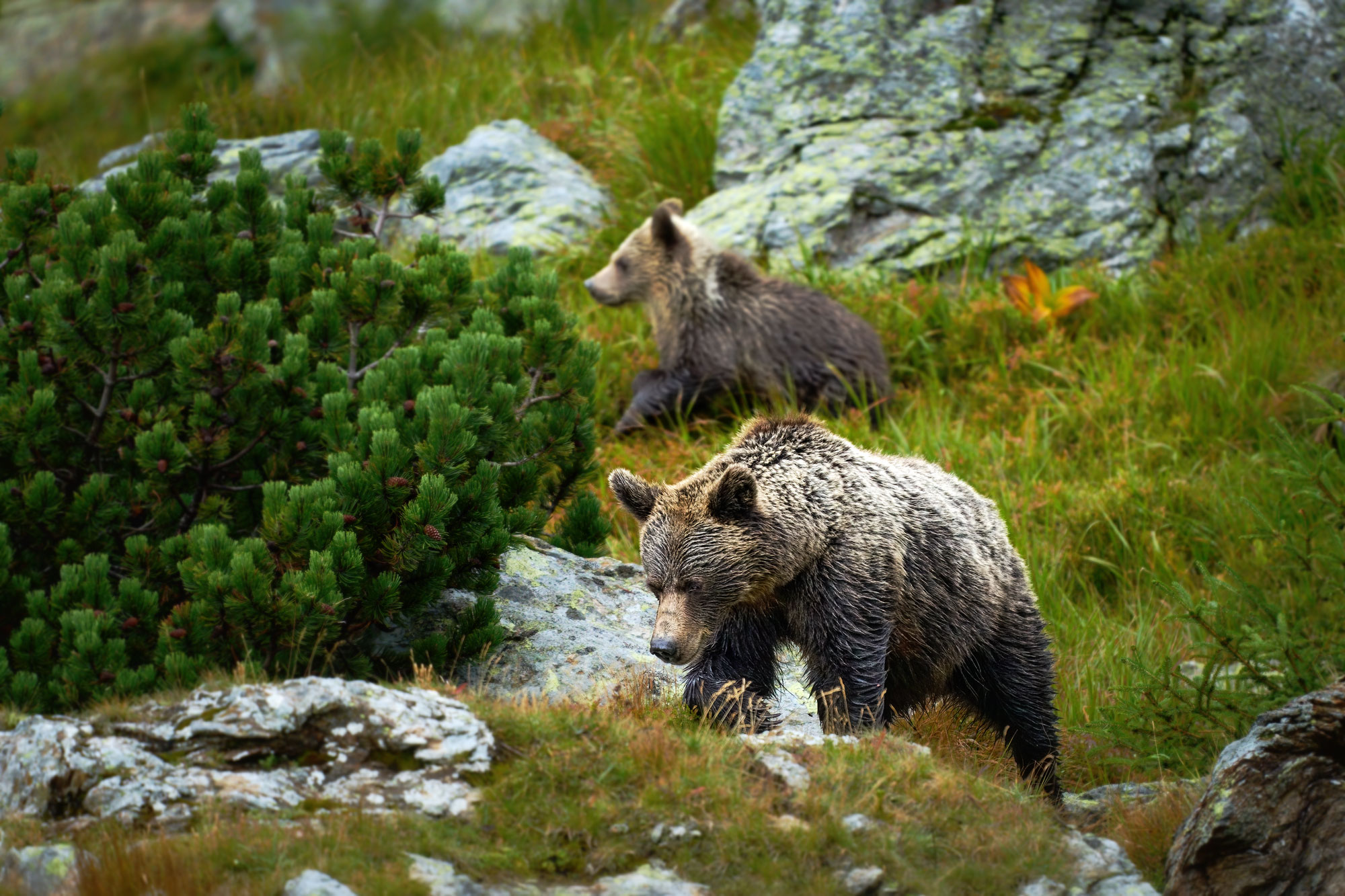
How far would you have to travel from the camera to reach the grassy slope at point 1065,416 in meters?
4.38

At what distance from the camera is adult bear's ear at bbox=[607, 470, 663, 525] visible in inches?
177

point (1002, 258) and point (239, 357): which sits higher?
point (239, 357)

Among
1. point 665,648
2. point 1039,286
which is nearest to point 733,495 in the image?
point 665,648

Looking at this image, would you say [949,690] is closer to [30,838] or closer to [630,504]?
[630,504]

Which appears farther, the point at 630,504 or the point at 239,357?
the point at 239,357

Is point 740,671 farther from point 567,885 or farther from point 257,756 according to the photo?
point 257,756

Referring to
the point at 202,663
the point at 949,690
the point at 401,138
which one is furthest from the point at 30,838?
the point at 401,138

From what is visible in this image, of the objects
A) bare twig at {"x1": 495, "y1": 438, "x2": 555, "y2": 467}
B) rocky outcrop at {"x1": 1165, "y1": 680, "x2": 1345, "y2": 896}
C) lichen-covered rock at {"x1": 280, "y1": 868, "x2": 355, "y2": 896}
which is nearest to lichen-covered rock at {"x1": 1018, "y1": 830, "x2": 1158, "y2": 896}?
rocky outcrop at {"x1": 1165, "y1": 680, "x2": 1345, "y2": 896}

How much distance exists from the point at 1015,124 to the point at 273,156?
6448mm

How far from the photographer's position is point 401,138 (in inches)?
252

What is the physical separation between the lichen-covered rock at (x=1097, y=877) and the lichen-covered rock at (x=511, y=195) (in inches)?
297

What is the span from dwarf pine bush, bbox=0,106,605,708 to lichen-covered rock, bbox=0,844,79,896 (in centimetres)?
124

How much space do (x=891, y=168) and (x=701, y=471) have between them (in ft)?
19.9

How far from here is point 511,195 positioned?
1088cm
